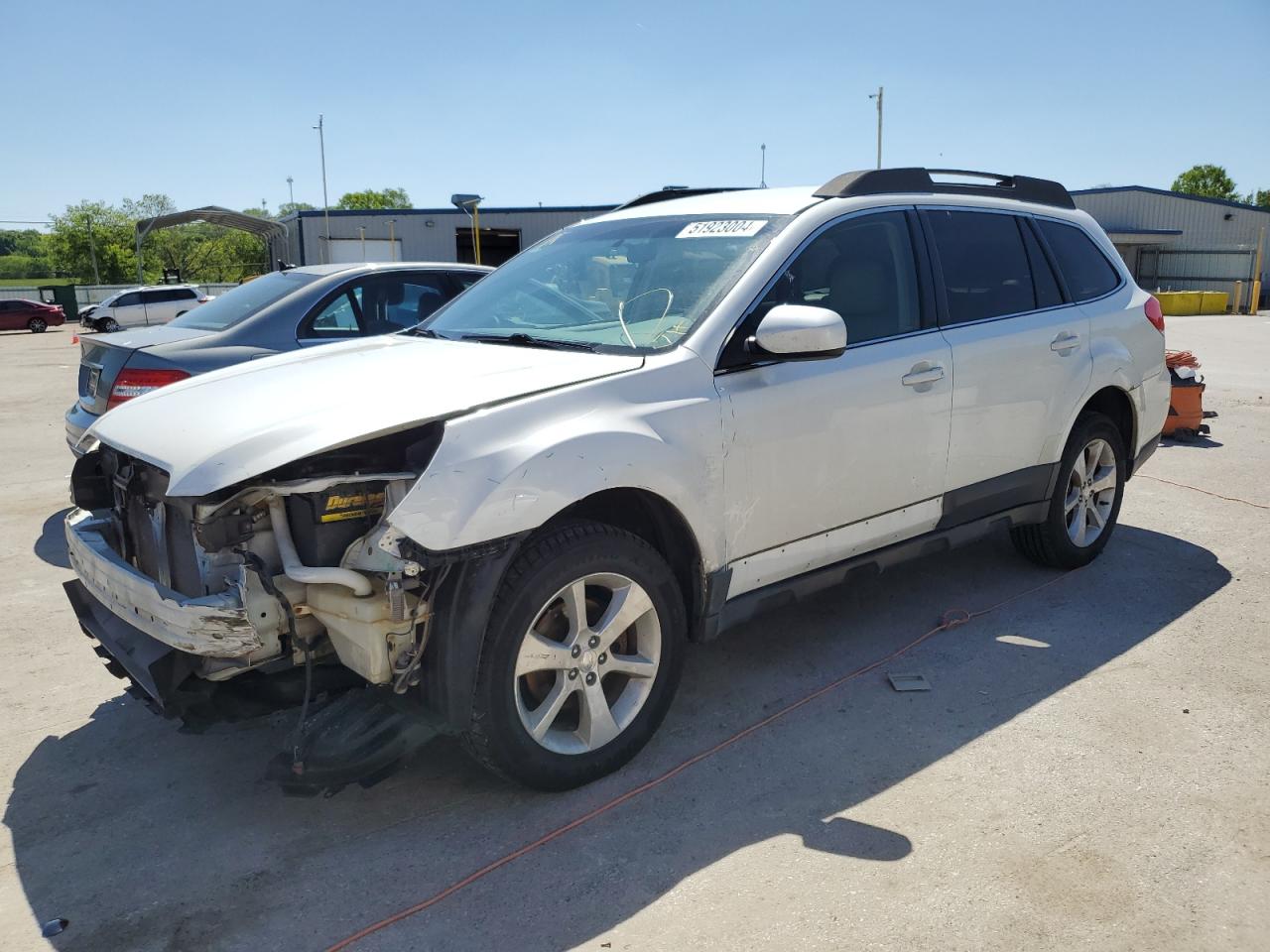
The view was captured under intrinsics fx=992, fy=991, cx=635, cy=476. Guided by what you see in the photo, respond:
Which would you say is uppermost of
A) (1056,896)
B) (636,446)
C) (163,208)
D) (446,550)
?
(163,208)

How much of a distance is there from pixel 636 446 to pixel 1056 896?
5.69 feet

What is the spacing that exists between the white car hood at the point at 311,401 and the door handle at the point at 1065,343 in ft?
7.99

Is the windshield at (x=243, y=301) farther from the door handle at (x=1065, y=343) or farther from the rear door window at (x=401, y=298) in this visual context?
the door handle at (x=1065, y=343)

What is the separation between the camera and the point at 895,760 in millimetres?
3436

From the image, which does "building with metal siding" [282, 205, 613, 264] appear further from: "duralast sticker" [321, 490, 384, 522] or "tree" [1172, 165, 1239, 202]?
"tree" [1172, 165, 1239, 202]

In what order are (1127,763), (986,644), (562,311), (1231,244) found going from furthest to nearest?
(1231,244) < (986,644) < (562,311) < (1127,763)

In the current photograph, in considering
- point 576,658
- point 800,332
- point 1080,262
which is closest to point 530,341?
point 800,332

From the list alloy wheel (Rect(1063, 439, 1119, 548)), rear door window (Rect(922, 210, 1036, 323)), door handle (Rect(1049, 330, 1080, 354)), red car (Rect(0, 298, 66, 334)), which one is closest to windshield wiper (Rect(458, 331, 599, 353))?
rear door window (Rect(922, 210, 1036, 323))

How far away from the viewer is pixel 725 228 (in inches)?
153

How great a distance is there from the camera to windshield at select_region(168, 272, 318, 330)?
Answer: 661cm

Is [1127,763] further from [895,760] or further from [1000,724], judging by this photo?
[895,760]

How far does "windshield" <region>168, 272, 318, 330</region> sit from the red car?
3567cm

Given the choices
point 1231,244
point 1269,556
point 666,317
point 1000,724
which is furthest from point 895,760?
point 1231,244

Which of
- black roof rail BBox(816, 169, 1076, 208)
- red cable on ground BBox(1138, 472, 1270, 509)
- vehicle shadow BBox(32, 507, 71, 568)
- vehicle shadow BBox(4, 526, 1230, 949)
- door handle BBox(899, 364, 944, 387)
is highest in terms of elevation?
black roof rail BBox(816, 169, 1076, 208)
